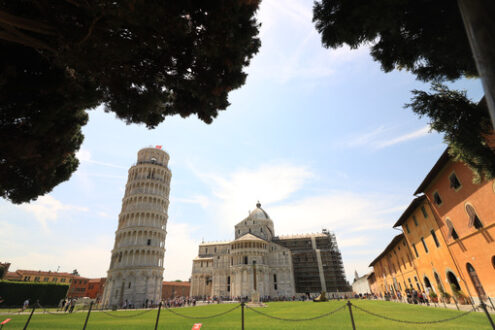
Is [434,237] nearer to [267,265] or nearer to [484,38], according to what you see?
[484,38]

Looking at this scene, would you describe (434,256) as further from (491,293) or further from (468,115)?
(468,115)

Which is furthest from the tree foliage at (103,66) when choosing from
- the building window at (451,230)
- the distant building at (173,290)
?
the distant building at (173,290)

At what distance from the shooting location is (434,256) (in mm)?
20672

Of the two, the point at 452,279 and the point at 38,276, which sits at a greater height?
the point at 38,276

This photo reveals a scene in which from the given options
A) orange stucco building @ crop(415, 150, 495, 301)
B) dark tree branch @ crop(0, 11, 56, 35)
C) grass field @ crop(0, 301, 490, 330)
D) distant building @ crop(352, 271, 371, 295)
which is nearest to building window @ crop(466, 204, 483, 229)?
orange stucco building @ crop(415, 150, 495, 301)

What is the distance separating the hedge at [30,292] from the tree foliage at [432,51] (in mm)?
59054

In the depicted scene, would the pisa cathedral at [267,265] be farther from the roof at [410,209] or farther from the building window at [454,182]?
the building window at [454,182]

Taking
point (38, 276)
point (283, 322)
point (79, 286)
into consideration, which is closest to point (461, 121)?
point (283, 322)

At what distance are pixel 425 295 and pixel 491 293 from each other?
10.8m

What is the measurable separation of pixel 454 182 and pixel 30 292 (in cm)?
6266

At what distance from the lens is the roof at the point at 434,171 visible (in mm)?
15248

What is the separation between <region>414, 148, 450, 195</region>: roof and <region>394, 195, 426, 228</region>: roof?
45.9 inches

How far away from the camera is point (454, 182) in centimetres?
1593

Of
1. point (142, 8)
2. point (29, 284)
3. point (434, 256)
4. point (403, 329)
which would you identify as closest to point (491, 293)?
point (434, 256)
